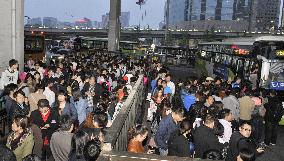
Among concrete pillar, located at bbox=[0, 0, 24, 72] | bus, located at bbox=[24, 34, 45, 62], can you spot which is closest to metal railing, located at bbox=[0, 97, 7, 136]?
concrete pillar, located at bbox=[0, 0, 24, 72]

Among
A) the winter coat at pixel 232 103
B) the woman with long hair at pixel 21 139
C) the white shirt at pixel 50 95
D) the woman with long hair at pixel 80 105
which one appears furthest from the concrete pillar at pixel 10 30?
the woman with long hair at pixel 21 139

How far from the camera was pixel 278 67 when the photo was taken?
50.1ft

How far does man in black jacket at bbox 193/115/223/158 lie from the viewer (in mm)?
6423

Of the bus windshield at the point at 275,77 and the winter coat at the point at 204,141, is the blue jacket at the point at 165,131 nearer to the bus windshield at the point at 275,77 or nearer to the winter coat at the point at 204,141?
the winter coat at the point at 204,141

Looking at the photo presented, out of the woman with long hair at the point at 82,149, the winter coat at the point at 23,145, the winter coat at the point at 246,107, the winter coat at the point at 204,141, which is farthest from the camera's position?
the winter coat at the point at 246,107

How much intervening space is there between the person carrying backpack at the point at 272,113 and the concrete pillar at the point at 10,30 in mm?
10591

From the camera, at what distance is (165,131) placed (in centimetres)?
726

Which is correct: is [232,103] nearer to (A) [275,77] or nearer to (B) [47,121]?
(B) [47,121]

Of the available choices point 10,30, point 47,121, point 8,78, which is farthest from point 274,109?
point 10,30

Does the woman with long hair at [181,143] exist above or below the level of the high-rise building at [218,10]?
below

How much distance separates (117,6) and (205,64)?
53.9ft

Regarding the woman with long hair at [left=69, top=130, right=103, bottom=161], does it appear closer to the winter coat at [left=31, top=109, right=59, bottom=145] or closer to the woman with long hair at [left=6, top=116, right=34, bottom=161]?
the woman with long hair at [left=6, top=116, right=34, bottom=161]

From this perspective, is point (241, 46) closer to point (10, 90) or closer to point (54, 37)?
point (10, 90)

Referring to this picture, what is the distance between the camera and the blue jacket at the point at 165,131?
7.24 metres
